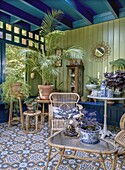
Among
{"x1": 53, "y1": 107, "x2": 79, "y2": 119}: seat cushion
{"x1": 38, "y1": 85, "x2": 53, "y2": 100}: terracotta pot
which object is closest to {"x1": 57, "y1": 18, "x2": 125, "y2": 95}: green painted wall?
{"x1": 38, "y1": 85, "x2": 53, "y2": 100}: terracotta pot

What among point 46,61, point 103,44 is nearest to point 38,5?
point 46,61

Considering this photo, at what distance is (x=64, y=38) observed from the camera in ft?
16.6

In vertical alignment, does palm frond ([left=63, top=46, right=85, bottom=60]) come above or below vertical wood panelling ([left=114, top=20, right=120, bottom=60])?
below

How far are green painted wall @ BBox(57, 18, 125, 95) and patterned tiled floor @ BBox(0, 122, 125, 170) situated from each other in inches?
89.5

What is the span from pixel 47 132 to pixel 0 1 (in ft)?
10.0

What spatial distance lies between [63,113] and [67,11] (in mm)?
2600

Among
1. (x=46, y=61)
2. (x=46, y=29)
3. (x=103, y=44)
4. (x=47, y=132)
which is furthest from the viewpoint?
(x=103, y=44)

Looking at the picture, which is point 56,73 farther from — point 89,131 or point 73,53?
point 89,131

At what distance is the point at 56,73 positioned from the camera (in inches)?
153

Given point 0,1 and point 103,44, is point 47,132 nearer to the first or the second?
point 103,44

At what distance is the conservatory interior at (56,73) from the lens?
279 cm

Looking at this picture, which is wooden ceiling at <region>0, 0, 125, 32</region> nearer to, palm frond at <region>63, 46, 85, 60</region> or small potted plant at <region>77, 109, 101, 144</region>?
palm frond at <region>63, 46, 85, 60</region>

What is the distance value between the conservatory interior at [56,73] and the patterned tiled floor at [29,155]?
0.01 metres

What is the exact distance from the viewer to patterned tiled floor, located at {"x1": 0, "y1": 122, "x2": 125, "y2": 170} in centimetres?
206
